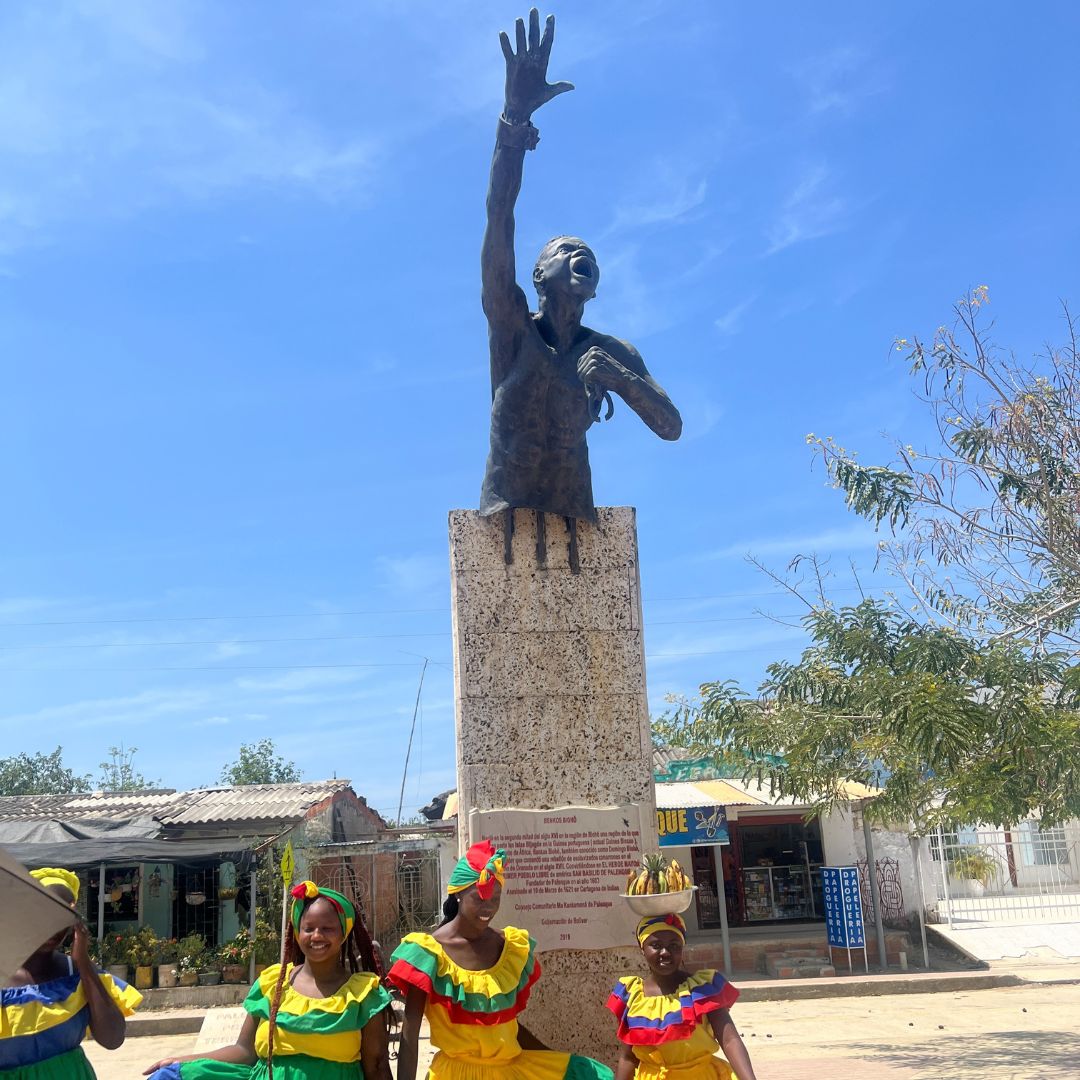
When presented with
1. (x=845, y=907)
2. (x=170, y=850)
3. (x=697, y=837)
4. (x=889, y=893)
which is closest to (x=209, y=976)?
(x=170, y=850)

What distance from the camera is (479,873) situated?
146 inches

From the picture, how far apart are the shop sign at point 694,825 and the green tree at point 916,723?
21.2 ft

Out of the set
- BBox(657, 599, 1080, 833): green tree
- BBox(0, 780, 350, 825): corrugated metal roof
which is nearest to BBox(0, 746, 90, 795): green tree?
BBox(0, 780, 350, 825): corrugated metal roof

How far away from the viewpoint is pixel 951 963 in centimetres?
1605

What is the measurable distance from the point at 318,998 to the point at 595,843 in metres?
1.62

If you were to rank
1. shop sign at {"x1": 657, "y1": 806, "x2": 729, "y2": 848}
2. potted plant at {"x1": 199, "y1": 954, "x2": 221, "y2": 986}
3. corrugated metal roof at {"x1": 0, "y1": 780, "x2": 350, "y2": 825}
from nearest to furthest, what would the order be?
potted plant at {"x1": 199, "y1": 954, "x2": 221, "y2": 986} → shop sign at {"x1": 657, "y1": 806, "x2": 729, "y2": 848} → corrugated metal roof at {"x1": 0, "y1": 780, "x2": 350, "y2": 825}

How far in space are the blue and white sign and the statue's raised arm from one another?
1285 centimetres

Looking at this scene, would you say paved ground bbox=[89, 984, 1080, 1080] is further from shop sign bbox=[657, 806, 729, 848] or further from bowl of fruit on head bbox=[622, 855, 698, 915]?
bowl of fruit on head bbox=[622, 855, 698, 915]

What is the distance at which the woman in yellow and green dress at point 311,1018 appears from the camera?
11.4 feet

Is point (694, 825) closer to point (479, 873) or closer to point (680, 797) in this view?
point (680, 797)

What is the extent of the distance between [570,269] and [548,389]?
0.61m

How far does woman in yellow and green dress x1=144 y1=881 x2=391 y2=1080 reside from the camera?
3.47 metres

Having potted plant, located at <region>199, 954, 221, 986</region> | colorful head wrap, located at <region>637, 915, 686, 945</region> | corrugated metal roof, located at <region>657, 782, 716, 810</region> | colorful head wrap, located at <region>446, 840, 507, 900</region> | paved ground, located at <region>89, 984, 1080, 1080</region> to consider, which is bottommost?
paved ground, located at <region>89, 984, 1080, 1080</region>

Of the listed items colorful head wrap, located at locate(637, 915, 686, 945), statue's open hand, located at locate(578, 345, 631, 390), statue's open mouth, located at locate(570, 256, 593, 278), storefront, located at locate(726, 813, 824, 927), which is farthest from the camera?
storefront, located at locate(726, 813, 824, 927)
